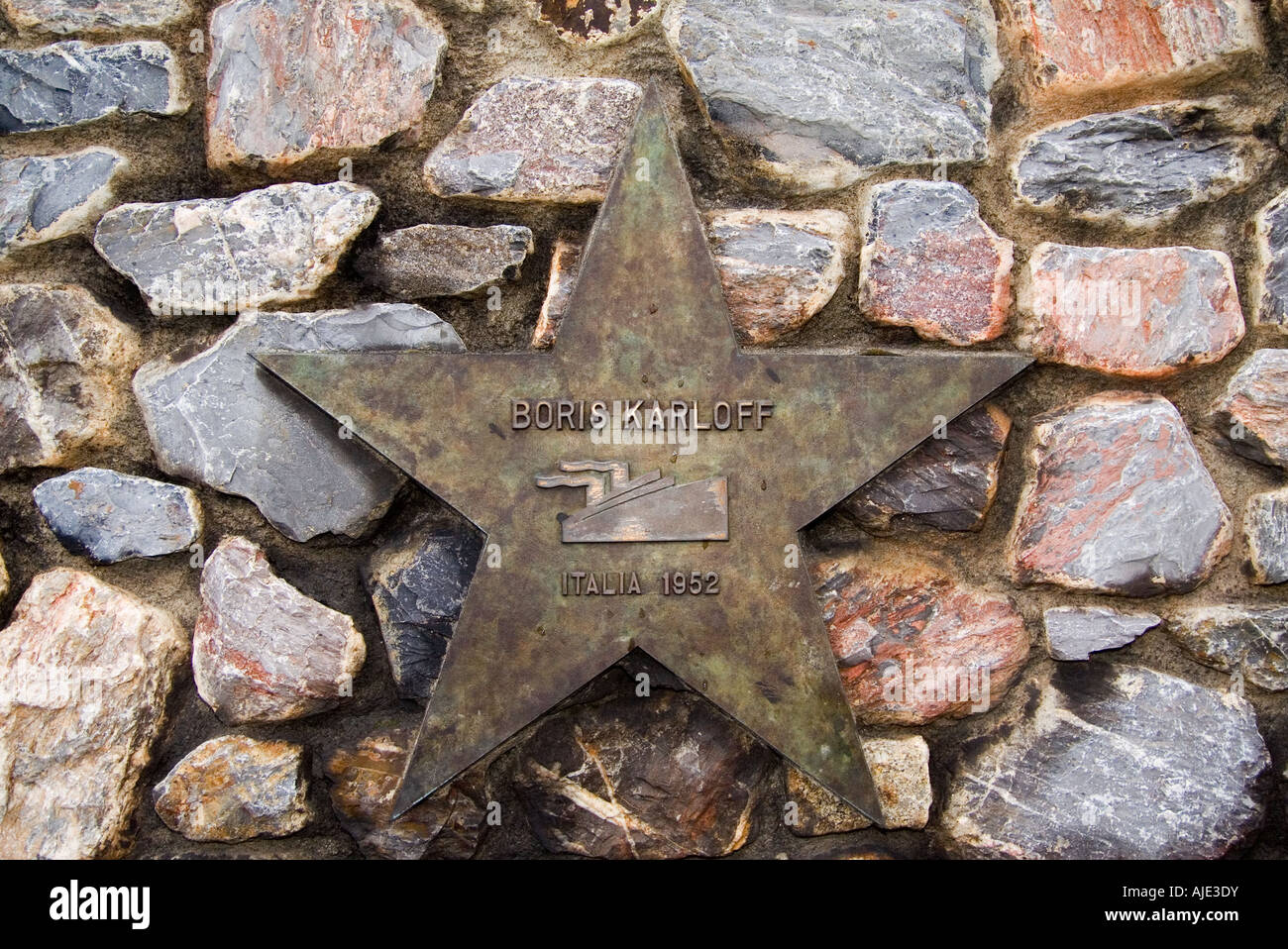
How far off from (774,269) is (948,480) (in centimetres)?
41

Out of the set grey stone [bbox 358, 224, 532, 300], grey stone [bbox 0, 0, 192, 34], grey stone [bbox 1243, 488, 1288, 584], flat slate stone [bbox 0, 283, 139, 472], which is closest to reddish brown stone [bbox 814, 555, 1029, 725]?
grey stone [bbox 1243, 488, 1288, 584]

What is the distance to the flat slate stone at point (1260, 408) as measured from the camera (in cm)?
157

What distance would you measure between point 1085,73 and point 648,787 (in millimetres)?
1273

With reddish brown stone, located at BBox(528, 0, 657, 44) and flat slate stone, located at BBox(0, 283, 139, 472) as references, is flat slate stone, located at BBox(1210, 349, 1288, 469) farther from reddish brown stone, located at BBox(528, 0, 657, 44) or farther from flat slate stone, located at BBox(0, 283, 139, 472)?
flat slate stone, located at BBox(0, 283, 139, 472)

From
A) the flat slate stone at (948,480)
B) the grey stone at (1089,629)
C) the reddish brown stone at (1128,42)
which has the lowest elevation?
the grey stone at (1089,629)

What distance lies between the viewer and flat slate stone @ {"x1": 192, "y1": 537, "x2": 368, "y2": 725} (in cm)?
158

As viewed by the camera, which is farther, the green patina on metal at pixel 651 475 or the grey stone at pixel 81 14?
the grey stone at pixel 81 14

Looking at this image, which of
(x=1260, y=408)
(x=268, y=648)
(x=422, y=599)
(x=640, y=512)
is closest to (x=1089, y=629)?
(x=1260, y=408)

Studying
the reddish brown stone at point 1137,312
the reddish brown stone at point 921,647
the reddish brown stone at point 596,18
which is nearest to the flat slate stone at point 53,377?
the reddish brown stone at point 596,18

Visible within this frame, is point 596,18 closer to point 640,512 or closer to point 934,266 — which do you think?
point 934,266

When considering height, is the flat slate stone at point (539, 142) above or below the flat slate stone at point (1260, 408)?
above

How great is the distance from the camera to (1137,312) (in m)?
1.58

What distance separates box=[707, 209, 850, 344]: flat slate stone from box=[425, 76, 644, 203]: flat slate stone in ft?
0.70

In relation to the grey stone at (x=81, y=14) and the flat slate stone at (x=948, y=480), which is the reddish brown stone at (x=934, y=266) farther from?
the grey stone at (x=81, y=14)
